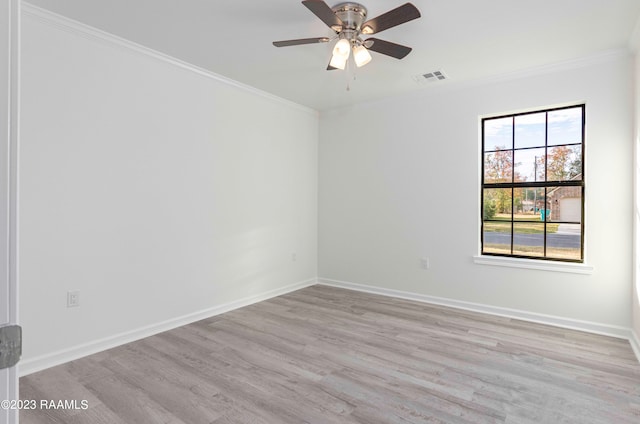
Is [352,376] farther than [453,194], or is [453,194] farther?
[453,194]

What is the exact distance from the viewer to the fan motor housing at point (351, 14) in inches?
97.7

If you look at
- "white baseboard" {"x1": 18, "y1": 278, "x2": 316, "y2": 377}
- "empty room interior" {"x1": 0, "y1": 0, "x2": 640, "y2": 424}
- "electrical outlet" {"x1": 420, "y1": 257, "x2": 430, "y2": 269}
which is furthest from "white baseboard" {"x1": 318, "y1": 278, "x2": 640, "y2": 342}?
"white baseboard" {"x1": 18, "y1": 278, "x2": 316, "y2": 377}

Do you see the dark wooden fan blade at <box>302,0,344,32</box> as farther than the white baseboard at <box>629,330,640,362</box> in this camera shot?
No

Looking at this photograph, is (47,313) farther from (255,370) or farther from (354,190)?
(354,190)

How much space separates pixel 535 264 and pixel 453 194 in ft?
3.60

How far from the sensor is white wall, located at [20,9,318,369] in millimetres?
2619

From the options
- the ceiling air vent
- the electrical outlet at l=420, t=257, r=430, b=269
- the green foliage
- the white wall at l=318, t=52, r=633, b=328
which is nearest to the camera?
the white wall at l=318, t=52, r=633, b=328

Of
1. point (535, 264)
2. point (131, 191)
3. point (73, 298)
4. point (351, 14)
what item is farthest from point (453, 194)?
point (73, 298)

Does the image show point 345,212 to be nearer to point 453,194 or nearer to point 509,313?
point 453,194

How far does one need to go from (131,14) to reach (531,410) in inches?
147

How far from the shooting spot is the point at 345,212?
507cm

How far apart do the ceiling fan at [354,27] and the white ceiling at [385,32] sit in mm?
141

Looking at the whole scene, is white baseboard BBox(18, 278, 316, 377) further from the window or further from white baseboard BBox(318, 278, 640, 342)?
the window

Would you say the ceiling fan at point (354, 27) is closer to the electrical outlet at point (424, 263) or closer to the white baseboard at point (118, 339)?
the electrical outlet at point (424, 263)
